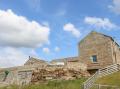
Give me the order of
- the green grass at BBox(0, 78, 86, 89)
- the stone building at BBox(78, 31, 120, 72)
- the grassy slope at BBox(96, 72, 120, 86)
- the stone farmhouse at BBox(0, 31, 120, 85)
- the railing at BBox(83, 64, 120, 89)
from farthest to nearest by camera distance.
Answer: the stone building at BBox(78, 31, 120, 72) → the stone farmhouse at BBox(0, 31, 120, 85) → the railing at BBox(83, 64, 120, 89) → the grassy slope at BBox(96, 72, 120, 86) → the green grass at BBox(0, 78, 86, 89)

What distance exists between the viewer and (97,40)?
164 feet

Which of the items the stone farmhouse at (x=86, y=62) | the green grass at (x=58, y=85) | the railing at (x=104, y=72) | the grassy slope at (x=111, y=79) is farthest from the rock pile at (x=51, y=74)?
the grassy slope at (x=111, y=79)

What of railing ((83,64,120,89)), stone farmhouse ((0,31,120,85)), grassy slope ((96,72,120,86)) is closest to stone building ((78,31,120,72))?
stone farmhouse ((0,31,120,85))

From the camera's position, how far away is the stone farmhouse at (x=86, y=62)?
4403 cm

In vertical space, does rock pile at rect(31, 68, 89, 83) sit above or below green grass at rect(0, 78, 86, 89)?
above

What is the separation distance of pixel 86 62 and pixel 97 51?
10.2ft

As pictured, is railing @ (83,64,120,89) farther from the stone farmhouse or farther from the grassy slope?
the stone farmhouse

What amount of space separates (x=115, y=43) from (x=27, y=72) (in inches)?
714

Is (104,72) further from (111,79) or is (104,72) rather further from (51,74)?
(51,74)

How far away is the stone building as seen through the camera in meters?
48.4

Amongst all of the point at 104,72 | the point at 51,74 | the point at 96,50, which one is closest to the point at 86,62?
the point at 96,50

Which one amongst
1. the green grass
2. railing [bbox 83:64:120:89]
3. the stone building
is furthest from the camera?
the stone building

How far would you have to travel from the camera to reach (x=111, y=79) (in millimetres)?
37750

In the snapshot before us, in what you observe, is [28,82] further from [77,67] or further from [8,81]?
[77,67]
